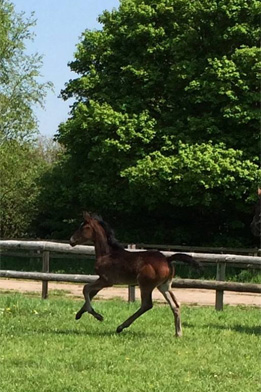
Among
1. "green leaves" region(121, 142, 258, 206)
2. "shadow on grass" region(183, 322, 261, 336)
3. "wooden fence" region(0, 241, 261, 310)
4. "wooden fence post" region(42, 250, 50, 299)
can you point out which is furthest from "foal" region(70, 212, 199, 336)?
"green leaves" region(121, 142, 258, 206)

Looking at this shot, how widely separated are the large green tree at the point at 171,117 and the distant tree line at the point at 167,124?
0.04m

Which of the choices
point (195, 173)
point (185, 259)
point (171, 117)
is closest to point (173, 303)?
point (185, 259)

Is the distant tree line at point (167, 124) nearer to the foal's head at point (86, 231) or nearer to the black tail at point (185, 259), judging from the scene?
the foal's head at point (86, 231)

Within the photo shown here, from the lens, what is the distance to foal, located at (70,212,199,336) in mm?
8984

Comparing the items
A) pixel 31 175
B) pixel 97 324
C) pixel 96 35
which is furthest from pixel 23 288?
pixel 31 175

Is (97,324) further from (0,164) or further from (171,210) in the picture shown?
(0,164)

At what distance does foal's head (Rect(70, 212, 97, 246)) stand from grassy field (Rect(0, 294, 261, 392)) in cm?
128

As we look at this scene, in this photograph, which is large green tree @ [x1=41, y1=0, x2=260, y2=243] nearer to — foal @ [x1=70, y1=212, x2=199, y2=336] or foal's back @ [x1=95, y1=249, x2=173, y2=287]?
foal @ [x1=70, y1=212, x2=199, y2=336]

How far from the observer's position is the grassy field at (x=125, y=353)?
6.39 metres

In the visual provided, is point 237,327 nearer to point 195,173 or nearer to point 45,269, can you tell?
point 45,269

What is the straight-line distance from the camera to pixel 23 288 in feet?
58.7

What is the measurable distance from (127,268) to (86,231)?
0.95 metres

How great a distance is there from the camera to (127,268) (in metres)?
9.20

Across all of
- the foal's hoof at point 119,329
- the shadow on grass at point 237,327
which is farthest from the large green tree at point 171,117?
the foal's hoof at point 119,329
